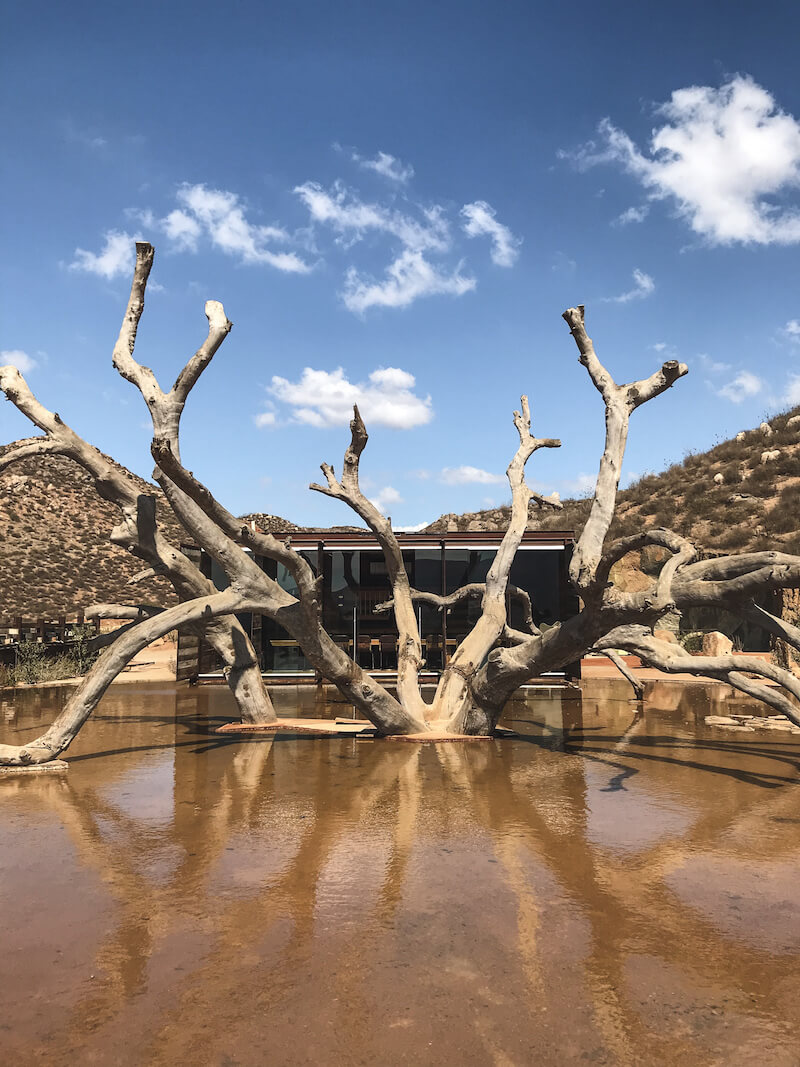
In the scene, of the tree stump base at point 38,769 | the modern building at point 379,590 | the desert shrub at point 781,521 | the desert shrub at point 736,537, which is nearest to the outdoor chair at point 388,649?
the modern building at point 379,590

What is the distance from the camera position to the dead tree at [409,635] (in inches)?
295

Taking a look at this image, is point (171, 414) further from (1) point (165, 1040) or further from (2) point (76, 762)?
(1) point (165, 1040)

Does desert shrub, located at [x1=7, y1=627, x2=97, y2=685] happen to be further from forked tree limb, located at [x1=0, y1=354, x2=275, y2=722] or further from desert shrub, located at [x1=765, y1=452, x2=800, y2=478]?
desert shrub, located at [x1=765, y1=452, x2=800, y2=478]

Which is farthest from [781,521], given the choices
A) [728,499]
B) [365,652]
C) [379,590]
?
[365,652]

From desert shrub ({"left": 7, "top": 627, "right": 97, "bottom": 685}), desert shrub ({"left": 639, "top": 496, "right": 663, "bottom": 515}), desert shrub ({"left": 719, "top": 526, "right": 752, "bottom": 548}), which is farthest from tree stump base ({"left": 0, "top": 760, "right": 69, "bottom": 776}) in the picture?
desert shrub ({"left": 639, "top": 496, "right": 663, "bottom": 515})

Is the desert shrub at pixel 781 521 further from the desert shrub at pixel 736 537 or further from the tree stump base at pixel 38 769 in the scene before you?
the tree stump base at pixel 38 769

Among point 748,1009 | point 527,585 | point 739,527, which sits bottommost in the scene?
point 748,1009

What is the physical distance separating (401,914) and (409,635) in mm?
6728

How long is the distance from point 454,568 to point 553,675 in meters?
8.20

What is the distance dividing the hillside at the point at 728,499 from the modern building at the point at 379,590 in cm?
554

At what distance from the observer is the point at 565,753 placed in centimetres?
866

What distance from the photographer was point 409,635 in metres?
10.7

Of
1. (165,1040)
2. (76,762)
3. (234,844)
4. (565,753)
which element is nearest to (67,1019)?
(165,1040)

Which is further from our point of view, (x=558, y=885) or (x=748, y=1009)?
(x=558, y=885)
